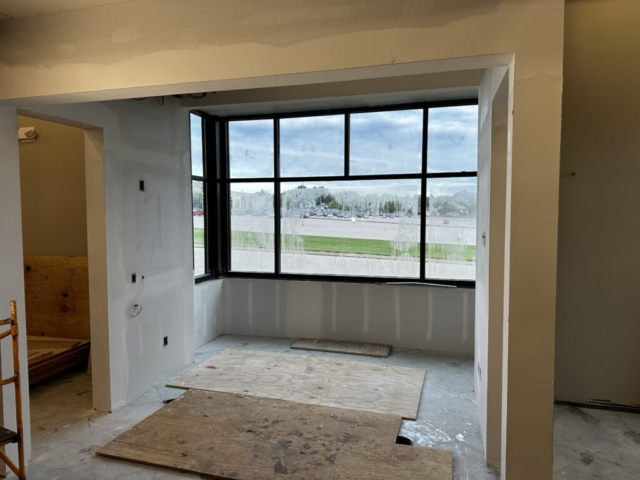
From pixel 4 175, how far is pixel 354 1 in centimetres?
223

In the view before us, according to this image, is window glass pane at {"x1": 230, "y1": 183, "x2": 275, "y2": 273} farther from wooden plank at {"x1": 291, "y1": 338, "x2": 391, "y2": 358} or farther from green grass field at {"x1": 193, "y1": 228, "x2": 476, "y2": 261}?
wooden plank at {"x1": 291, "y1": 338, "x2": 391, "y2": 358}

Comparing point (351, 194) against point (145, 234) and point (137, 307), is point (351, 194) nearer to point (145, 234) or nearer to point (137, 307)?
point (145, 234)

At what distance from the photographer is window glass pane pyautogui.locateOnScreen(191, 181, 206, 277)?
4.91 metres

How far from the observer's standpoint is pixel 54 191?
4164mm

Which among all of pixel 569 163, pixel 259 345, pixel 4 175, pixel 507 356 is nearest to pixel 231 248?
pixel 259 345

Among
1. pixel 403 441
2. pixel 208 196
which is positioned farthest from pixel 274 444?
pixel 208 196

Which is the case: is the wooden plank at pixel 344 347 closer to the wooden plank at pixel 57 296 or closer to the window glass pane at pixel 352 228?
the window glass pane at pixel 352 228

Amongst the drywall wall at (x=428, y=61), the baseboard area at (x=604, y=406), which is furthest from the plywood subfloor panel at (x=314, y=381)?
the drywall wall at (x=428, y=61)

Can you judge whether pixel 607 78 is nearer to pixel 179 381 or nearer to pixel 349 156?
pixel 349 156

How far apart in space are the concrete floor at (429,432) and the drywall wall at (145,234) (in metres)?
0.31

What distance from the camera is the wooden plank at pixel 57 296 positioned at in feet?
13.7

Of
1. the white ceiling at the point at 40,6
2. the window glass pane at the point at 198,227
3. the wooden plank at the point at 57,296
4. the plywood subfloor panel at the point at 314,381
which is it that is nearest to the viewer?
the white ceiling at the point at 40,6

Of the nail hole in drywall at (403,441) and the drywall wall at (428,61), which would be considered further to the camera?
the nail hole in drywall at (403,441)

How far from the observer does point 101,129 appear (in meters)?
3.16
